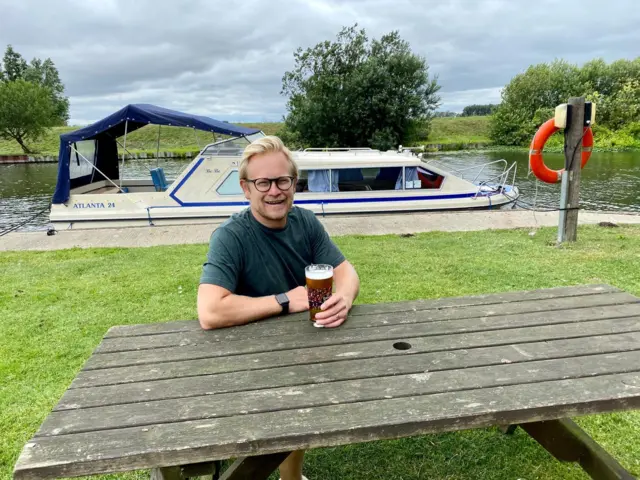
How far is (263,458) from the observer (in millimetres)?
1787

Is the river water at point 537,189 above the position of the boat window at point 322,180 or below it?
below

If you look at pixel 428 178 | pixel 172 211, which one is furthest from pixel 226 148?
pixel 428 178

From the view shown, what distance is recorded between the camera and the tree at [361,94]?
97.9 ft

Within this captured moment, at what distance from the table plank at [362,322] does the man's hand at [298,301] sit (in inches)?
1.5

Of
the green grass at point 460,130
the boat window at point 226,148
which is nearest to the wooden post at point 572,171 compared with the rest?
the boat window at point 226,148

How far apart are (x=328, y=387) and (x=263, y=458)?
544mm

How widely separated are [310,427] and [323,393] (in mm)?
168

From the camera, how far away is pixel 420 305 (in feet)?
7.18

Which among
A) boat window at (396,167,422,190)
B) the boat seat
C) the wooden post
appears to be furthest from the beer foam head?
the boat seat

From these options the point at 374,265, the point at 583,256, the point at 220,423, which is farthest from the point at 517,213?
the point at 220,423

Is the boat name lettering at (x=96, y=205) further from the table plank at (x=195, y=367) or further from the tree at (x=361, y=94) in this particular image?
the tree at (x=361, y=94)

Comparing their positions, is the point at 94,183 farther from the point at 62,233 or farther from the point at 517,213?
the point at 517,213

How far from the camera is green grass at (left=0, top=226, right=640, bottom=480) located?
249cm

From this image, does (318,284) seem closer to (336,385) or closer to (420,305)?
(336,385)
